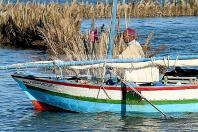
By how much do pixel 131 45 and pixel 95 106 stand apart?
5.26 feet

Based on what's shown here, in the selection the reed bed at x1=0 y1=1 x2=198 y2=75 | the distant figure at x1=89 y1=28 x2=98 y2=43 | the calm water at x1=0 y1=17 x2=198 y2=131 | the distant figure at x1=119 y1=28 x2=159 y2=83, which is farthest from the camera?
the distant figure at x1=89 y1=28 x2=98 y2=43

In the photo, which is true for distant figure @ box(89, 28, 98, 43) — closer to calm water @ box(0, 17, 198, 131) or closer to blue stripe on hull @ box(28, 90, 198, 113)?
calm water @ box(0, 17, 198, 131)

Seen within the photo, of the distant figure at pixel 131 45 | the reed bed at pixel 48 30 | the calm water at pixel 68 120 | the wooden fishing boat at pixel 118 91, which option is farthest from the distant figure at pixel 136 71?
the reed bed at pixel 48 30

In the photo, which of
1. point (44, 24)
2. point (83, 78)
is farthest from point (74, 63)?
point (44, 24)

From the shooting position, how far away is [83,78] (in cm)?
1662

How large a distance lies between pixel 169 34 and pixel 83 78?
21.8 m

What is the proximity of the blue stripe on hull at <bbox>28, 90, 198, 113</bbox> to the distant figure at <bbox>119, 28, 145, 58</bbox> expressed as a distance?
1.29 m

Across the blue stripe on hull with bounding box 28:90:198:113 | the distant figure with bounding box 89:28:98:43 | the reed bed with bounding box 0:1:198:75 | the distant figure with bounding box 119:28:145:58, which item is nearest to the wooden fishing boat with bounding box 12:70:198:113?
the blue stripe on hull with bounding box 28:90:198:113

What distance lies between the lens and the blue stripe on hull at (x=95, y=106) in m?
15.2

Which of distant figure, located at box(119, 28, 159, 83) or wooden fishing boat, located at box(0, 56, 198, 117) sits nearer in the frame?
wooden fishing boat, located at box(0, 56, 198, 117)

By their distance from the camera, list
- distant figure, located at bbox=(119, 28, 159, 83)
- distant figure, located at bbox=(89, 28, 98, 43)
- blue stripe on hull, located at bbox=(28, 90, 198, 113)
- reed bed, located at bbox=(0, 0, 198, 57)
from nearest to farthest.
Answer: blue stripe on hull, located at bbox=(28, 90, 198, 113) → distant figure, located at bbox=(119, 28, 159, 83) → reed bed, located at bbox=(0, 0, 198, 57) → distant figure, located at bbox=(89, 28, 98, 43)

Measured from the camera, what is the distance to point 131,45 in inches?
624

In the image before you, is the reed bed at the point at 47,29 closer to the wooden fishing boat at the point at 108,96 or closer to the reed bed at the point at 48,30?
the reed bed at the point at 48,30

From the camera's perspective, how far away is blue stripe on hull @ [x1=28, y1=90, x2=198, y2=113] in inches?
600
